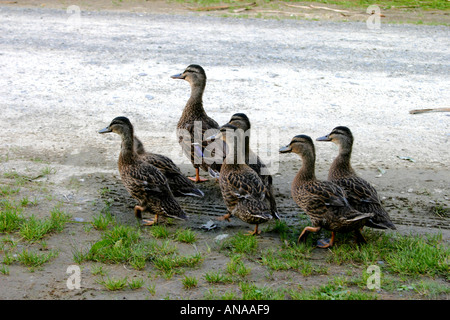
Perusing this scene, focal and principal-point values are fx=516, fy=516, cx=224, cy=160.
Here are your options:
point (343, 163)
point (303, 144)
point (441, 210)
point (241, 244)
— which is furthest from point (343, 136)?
point (241, 244)

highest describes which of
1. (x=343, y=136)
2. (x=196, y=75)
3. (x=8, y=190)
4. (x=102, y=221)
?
(x=196, y=75)

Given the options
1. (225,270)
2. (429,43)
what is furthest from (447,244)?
(429,43)

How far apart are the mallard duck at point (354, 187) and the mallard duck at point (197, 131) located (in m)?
1.48

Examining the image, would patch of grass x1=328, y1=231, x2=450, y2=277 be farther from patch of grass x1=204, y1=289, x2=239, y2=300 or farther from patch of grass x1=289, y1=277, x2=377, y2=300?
patch of grass x1=204, y1=289, x2=239, y2=300

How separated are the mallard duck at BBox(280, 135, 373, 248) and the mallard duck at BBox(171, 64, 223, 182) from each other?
1.27 metres

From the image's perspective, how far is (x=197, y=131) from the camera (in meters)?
6.79

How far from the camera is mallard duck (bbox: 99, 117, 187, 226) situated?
18.0 ft

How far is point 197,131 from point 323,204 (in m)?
2.29

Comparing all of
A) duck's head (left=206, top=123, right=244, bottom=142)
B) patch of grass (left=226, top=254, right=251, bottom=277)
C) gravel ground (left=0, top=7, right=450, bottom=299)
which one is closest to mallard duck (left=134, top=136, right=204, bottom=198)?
gravel ground (left=0, top=7, right=450, bottom=299)

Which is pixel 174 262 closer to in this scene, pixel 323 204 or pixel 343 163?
pixel 323 204

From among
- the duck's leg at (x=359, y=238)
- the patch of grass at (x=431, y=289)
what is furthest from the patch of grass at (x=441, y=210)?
the patch of grass at (x=431, y=289)

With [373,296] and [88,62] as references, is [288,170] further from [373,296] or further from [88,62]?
[88,62]

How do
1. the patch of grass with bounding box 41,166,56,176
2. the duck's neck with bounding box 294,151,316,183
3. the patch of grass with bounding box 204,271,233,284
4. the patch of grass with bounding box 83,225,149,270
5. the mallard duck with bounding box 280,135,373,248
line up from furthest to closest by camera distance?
the patch of grass with bounding box 41,166,56,176, the duck's neck with bounding box 294,151,316,183, the mallard duck with bounding box 280,135,373,248, the patch of grass with bounding box 83,225,149,270, the patch of grass with bounding box 204,271,233,284

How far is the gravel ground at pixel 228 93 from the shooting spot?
21.8 feet
